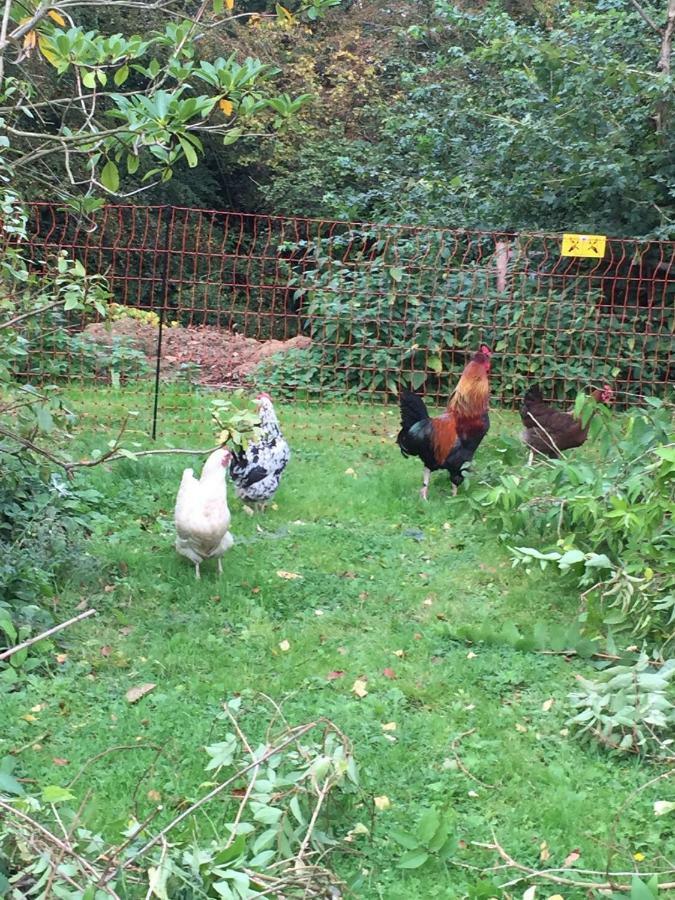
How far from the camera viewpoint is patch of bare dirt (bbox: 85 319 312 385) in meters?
9.31

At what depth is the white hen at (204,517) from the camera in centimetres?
445

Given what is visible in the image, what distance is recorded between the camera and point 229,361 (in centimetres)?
957

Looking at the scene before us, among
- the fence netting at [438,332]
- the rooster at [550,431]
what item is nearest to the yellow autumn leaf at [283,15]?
the rooster at [550,431]

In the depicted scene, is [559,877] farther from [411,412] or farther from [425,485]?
[411,412]

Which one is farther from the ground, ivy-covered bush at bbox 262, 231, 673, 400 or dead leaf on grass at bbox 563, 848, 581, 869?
ivy-covered bush at bbox 262, 231, 673, 400

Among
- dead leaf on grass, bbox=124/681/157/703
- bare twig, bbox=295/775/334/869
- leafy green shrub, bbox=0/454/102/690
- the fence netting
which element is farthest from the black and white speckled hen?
bare twig, bbox=295/775/334/869

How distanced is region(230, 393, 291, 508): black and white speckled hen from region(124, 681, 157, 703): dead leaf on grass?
1.99 metres

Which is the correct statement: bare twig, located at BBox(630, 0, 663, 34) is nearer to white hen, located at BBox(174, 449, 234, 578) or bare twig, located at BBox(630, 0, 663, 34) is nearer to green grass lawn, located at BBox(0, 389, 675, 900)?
green grass lawn, located at BBox(0, 389, 675, 900)

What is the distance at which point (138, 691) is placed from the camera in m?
3.67

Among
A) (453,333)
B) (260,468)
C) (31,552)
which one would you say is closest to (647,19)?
(453,333)

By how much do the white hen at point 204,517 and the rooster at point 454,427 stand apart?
180 cm

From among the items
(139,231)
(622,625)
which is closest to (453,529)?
(622,625)

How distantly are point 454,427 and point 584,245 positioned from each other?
2.50 metres

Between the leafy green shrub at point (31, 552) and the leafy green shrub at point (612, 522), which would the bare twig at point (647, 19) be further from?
the leafy green shrub at point (31, 552)
